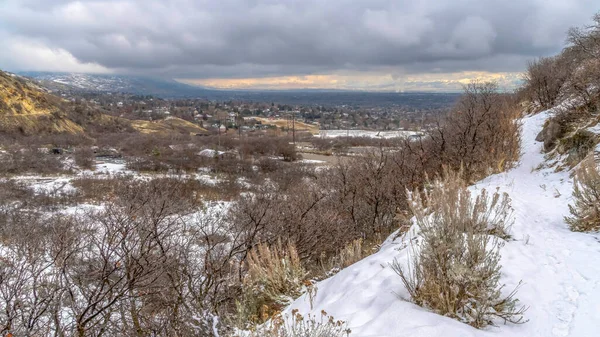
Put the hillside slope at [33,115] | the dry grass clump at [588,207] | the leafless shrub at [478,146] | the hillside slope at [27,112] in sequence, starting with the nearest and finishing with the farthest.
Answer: the dry grass clump at [588,207] → the leafless shrub at [478,146] → the hillside slope at [27,112] → the hillside slope at [33,115]

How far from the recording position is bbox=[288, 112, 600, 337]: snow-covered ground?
9.64ft

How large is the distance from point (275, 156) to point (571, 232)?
158ft

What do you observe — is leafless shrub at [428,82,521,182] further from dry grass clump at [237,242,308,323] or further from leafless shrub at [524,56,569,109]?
dry grass clump at [237,242,308,323]

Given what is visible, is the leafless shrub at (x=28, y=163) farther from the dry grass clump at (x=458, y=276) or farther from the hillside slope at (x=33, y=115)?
the dry grass clump at (x=458, y=276)

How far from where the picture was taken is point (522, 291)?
3443 millimetres

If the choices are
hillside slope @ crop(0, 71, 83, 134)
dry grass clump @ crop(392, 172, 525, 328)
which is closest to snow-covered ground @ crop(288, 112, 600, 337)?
dry grass clump @ crop(392, 172, 525, 328)

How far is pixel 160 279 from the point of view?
25.2 feet

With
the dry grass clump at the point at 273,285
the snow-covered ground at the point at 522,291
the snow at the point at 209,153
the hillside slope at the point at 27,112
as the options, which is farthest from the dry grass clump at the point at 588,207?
the hillside slope at the point at 27,112

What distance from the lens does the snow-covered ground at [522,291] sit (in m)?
2.94

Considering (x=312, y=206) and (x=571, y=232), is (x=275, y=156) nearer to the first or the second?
(x=312, y=206)

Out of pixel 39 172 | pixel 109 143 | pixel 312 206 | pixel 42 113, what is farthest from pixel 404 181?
pixel 42 113

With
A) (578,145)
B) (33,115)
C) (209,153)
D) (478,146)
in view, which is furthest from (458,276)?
(33,115)

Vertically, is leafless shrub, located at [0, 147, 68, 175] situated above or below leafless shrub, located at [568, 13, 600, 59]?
below

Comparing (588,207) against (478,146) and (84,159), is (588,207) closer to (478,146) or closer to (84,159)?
(478,146)
